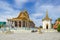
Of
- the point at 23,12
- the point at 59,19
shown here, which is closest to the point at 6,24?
the point at 23,12

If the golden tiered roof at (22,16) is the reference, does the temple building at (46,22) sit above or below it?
below

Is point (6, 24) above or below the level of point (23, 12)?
below

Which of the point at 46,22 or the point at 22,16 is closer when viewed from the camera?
the point at 22,16

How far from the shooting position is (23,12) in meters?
53.8

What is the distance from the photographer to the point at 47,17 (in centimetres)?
5481

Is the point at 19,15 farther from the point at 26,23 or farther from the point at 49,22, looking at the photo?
the point at 49,22

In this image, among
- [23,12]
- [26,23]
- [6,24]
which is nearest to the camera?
[6,24]

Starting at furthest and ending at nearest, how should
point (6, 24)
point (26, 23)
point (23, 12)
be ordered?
point (23, 12) → point (26, 23) → point (6, 24)

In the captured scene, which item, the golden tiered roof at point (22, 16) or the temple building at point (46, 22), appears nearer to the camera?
the golden tiered roof at point (22, 16)

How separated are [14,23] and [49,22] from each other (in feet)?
42.8

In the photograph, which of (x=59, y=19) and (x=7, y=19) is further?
(x=59, y=19)

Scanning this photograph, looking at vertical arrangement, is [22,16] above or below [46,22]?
above

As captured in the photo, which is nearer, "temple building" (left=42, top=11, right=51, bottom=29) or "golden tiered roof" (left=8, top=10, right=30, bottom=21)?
"golden tiered roof" (left=8, top=10, right=30, bottom=21)

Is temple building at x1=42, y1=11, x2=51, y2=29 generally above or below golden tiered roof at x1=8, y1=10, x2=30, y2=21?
below
